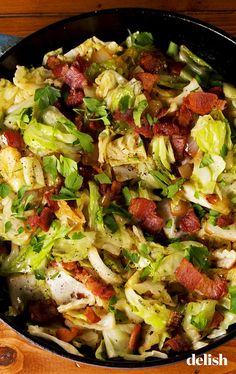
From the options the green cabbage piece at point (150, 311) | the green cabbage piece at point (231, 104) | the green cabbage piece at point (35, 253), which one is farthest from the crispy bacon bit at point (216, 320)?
the green cabbage piece at point (231, 104)

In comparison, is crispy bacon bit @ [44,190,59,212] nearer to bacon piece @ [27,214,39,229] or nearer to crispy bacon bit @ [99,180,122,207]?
bacon piece @ [27,214,39,229]

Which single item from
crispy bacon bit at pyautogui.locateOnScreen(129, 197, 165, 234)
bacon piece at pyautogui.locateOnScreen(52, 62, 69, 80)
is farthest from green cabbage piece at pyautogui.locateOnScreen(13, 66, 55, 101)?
crispy bacon bit at pyautogui.locateOnScreen(129, 197, 165, 234)

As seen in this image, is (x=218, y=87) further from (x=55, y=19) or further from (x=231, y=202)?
(x=55, y=19)

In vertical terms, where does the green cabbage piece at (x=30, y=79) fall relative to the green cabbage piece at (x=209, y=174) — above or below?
above

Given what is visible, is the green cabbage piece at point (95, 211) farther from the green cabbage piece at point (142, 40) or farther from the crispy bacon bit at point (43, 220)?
the green cabbage piece at point (142, 40)

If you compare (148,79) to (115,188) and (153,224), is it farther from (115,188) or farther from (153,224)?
(153,224)

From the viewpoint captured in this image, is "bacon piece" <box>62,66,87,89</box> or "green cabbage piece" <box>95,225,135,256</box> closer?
"green cabbage piece" <box>95,225,135,256</box>
